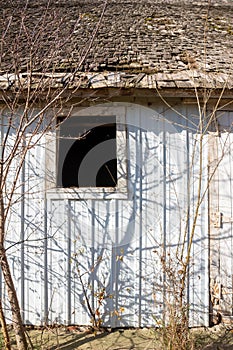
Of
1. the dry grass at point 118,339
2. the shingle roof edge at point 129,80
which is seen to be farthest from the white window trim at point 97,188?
the dry grass at point 118,339

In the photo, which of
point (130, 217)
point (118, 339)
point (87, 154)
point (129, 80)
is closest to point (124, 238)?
point (130, 217)

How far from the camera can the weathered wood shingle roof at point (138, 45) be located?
4.23 metres

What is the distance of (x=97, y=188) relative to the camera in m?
4.43

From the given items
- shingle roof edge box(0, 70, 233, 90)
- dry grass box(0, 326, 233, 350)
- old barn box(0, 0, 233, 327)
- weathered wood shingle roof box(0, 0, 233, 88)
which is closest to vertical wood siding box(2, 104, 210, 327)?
old barn box(0, 0, 233, 327)

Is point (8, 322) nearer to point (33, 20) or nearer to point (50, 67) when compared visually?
point (50, 67)

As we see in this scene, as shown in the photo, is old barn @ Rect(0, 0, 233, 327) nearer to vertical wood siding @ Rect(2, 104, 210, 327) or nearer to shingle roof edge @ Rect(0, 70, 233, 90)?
vertical wood siding @ Rect(2, 104, 210, 327)

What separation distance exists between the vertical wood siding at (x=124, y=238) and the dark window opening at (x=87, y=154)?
41 centimetres

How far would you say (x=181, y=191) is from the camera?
4.45 metres

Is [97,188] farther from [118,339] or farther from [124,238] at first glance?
[118,339]

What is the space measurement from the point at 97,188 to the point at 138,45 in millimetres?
2171

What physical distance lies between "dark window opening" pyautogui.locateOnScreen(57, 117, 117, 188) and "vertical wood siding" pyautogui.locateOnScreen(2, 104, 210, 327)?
0.41 m

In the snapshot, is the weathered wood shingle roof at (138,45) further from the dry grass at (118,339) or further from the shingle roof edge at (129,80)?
the dry grass at (118,339)

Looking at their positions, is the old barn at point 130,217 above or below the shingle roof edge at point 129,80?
below

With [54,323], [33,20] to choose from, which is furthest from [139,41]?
[54,323]
